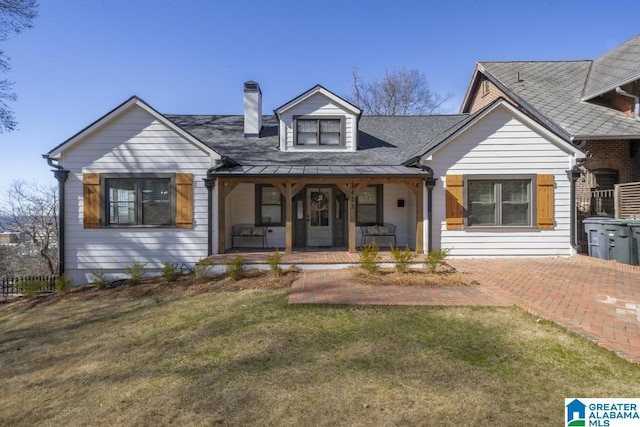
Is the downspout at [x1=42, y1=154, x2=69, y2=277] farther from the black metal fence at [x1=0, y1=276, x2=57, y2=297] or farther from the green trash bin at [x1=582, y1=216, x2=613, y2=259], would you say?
the green trash bin at [x1=582, y1=216, x2=613, y2=259]

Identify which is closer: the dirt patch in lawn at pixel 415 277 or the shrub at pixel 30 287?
the dirt patch in lawn at pixel 415 277

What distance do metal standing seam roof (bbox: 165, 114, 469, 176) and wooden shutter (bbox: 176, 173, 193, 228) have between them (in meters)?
1.22

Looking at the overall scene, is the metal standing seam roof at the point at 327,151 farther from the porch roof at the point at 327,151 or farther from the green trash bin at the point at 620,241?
the green trash bin at the point at 620,241

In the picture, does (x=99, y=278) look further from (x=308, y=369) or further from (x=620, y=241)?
(x=620, y=241)

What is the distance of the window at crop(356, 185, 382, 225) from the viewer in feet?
38.1

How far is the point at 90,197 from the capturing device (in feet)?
31.2

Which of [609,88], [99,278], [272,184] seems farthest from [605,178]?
[99,278]

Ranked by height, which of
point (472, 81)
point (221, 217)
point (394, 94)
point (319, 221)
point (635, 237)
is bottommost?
point (635, 237)

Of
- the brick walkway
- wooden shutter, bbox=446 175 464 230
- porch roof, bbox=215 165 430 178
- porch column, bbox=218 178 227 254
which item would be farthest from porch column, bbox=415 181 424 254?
porch column, bbox=218 178 227 254

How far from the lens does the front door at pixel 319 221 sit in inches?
455

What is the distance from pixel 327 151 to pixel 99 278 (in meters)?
7.77

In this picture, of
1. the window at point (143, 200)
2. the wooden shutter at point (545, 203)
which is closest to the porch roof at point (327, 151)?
the window at point (143, 200)

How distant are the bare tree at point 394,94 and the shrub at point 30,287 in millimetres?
23183

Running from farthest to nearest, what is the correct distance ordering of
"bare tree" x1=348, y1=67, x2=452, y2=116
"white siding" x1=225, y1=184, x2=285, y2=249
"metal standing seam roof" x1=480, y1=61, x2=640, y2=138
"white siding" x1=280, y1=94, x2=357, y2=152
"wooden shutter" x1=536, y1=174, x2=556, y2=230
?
"bare tree" x1=348, y1=67, x2=452, y2=116
"metal standing seam roof" x1=480, y1=61, x2=640, y2=138
"white siding" x1=280, y1=94, x2=357, y2=152
"white siding" x1=225, y1=184, x2=285, y2=249
"wooden shutter" x1=536, y1=174, x2=556, y2=230
